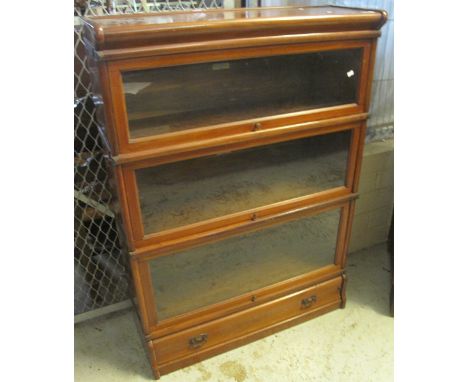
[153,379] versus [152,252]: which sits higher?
[152,252]

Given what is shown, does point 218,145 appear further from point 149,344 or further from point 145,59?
point 149,344

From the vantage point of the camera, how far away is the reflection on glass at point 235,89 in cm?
108

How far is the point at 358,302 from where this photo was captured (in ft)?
5.56

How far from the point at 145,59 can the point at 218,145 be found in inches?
11.8

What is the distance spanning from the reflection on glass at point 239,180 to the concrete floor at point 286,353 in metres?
0.58

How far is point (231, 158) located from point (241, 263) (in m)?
0.44

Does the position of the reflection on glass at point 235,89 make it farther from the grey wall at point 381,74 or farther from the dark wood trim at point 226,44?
the grey wall at point 381,74

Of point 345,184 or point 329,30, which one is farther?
point 345,184

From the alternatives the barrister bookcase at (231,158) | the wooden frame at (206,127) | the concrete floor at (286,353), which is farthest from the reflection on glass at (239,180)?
the concrete floor at (286,353)

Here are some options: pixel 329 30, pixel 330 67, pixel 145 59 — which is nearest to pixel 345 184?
pixel 330 67

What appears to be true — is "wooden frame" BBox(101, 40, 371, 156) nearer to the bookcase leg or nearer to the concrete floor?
the bookcase leg

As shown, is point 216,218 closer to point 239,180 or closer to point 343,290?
point 239,180

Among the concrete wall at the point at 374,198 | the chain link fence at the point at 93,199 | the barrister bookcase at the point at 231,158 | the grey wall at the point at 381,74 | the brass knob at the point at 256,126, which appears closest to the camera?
the barrister bookcase at the point at 231,158

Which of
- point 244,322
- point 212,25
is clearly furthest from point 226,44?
point 244,322
